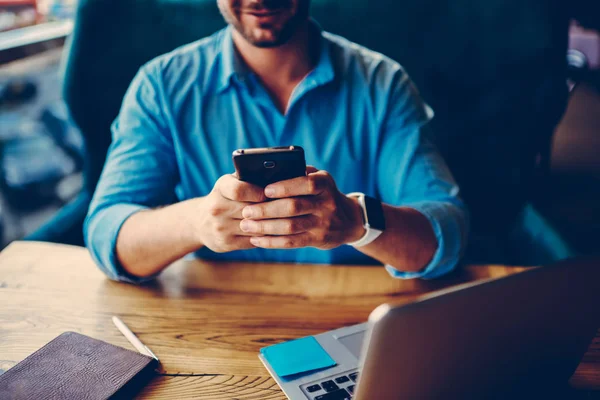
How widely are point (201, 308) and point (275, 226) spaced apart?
0.66ft

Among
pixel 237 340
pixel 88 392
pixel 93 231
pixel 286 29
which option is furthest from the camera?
pixel 286 29

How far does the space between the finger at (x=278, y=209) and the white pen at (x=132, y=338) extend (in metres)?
0.25

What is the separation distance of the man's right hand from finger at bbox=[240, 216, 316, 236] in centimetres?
2

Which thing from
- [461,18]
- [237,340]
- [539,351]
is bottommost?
[237,340]

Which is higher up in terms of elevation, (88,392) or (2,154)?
(88,392)

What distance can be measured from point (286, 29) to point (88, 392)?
0.84m

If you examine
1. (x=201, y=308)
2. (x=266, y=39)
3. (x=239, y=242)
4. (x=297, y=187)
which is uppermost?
(x=266, y=39)

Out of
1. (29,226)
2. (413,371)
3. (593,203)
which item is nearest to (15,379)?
(413,371)

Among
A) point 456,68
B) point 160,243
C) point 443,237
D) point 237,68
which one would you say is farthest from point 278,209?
point 456,68

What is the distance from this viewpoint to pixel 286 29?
118 cm

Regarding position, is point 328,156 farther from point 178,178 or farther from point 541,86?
point 541,86

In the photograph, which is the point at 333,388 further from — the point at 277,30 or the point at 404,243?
the point at 277,30

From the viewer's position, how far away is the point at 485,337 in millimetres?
531

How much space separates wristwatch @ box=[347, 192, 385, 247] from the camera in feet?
3.07
